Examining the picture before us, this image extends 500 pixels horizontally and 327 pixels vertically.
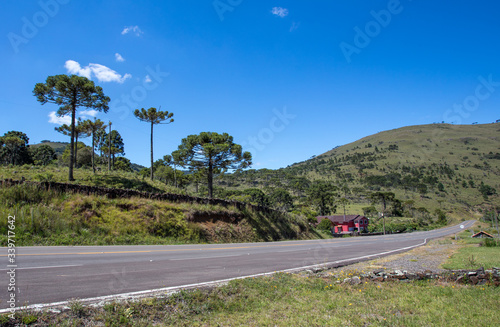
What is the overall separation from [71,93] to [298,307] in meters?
26.2

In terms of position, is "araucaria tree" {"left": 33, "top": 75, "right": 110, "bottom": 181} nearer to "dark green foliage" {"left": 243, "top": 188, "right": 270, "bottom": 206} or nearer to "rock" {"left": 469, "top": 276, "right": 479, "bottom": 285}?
"rock" {"left": 469, "top": 276, "right": 479, "bottom": 285}

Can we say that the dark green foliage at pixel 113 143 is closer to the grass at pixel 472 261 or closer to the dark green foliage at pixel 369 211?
the grass at pixel 472 261

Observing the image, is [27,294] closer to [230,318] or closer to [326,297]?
[230,318]

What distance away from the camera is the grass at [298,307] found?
4.43 metres

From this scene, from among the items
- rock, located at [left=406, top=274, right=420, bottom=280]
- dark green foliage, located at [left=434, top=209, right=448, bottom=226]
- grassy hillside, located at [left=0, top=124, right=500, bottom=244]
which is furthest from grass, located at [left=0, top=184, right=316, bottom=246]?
dark green foliage, located at [left=434, top=209, right=448, bottom=226]

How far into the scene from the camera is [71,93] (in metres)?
24.3

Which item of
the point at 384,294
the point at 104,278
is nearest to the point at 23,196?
the point at 104,278

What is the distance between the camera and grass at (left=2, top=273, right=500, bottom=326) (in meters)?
4.43

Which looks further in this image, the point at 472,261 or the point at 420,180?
the point at 420,180

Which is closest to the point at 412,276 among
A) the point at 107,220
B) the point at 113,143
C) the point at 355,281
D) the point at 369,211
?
the point at 355,281

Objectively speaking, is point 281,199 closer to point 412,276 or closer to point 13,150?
point 13,150

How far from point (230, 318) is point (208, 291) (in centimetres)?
100

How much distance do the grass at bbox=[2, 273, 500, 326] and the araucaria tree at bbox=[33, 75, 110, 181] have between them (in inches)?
899

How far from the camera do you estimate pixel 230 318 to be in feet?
16.1
